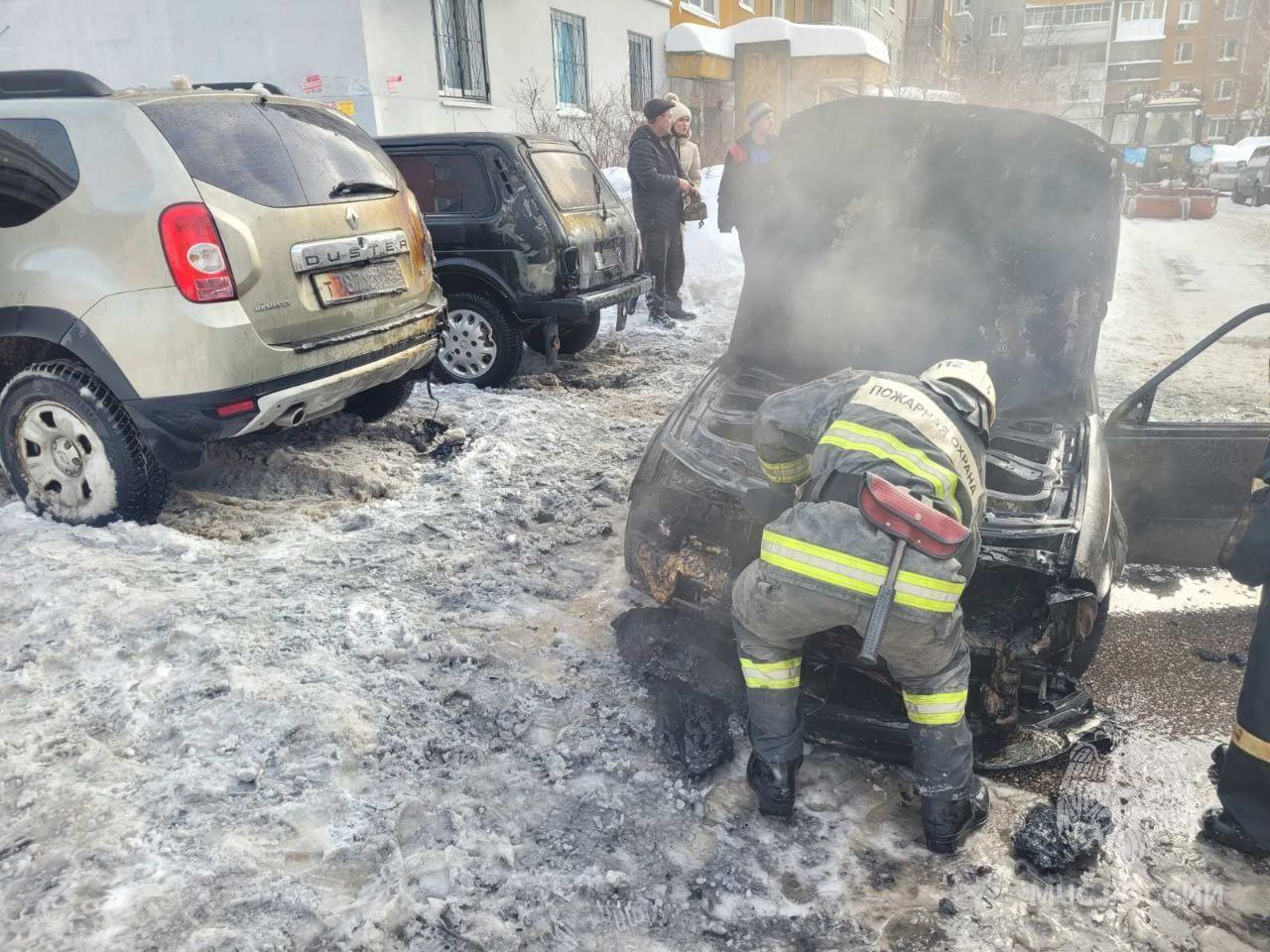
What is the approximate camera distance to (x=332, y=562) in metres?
3.92

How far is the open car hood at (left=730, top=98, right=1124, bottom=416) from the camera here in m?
3.65

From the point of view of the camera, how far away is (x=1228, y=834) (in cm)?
249

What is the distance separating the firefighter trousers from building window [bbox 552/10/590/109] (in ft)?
50.0

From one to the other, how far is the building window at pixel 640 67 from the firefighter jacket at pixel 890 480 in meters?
17.9

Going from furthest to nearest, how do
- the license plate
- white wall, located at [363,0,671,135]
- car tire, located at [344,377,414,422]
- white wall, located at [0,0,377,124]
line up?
1. white wall, located at [363,0,671,135]
2. white wall, located at [0,0,377,124]
3. car tire, located at [344,377,414,422]
4. the license plate

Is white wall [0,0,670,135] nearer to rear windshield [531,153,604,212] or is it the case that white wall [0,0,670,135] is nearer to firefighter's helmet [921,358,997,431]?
rear windshield [531,153,604,212]

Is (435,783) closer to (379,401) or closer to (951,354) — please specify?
(951,354)

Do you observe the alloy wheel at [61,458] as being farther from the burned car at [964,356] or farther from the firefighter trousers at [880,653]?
the firefighter trousers at [880,653]

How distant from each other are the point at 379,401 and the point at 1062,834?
435 cm

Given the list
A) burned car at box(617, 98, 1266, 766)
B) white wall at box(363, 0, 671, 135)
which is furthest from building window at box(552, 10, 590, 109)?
burned car at box(617, 98, 1266, 766)

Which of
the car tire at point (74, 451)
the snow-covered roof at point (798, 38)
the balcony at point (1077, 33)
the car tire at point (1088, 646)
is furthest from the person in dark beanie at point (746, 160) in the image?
the balcony at point (1077, 33)

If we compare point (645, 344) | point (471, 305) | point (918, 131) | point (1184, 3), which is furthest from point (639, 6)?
point (1184, 3)

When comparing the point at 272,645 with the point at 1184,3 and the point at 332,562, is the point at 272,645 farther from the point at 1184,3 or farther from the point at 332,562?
the point at 1184,3

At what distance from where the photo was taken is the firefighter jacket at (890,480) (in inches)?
88.5
